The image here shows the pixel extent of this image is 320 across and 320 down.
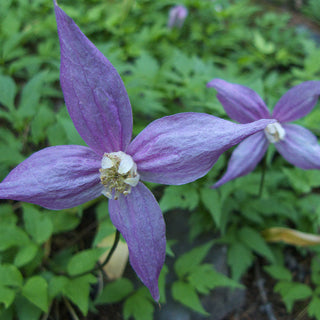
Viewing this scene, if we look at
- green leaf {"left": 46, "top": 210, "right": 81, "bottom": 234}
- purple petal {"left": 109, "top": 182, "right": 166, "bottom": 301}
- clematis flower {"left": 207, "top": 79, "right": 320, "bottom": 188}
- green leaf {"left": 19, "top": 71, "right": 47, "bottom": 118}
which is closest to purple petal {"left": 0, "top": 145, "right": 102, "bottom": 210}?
purple petal {"left": 109, "top": 182, "right": 166, "bottom": 301}

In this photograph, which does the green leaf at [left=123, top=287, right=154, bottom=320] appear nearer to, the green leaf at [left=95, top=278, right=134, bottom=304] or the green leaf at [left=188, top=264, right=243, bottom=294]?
the green leaf at [left=95, top=278, right=134, bottom=304]

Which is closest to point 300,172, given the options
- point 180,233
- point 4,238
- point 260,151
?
point 260,151

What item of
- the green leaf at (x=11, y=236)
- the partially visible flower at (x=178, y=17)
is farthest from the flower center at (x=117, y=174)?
the partially visible flower at (x=178, y=17)

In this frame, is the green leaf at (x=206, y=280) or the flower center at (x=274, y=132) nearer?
the flower center at (x=274, y=132)

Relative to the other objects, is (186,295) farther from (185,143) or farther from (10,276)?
(185,143)

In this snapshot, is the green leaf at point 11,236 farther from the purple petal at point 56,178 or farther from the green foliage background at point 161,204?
the purple petal at point 56,178

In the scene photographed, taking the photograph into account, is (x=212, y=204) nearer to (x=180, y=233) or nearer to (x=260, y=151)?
(x=260, y=151)

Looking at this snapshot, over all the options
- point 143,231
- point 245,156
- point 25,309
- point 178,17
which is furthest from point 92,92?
point 178,17

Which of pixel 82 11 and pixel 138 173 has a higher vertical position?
pixel 138 173
